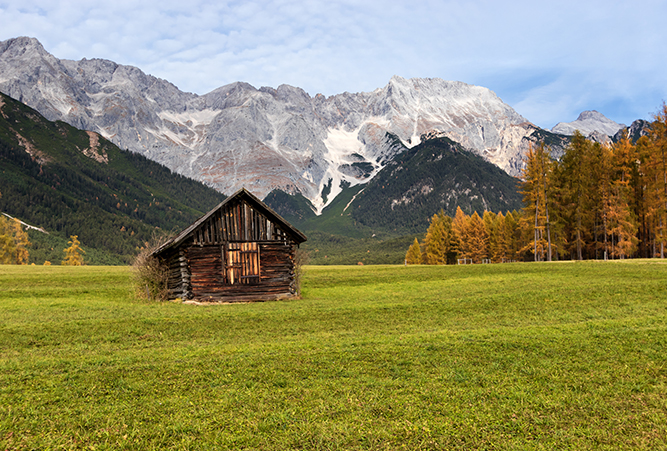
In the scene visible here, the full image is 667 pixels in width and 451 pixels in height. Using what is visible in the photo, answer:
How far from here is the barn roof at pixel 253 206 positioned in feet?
100

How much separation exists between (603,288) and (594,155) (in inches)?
1625

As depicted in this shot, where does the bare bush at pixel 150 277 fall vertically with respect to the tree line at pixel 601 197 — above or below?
below

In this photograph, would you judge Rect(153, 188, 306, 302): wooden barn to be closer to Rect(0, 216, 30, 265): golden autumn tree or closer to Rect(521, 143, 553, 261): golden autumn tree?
Rect(521, 143, 553, 261): golden autumn tree

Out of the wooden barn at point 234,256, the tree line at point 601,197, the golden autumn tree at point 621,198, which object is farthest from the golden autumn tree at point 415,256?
the wooden barn at point 234,256

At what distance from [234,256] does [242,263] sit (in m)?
0.83

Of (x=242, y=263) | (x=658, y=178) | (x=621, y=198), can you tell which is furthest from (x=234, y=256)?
(x=658, y=178)

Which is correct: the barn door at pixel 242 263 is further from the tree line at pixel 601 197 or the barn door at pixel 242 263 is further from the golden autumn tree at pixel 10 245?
the golden autumn tree at pixel 10 245

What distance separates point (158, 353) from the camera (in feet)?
48.4

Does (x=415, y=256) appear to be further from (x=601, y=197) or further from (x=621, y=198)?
(x=621, y=198)

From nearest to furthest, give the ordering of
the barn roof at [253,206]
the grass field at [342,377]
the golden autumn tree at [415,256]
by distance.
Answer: the grass field at [342,377] < the barn roof at [253,206] < the golden autumn tree at [415,256]

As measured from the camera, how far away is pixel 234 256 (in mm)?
32156

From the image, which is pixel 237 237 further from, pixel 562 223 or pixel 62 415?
pixel 562 223

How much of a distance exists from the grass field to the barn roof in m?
7.67

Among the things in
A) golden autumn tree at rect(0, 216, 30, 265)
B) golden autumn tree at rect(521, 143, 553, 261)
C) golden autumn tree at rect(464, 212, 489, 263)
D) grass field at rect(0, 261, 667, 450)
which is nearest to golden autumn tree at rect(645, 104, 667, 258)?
golden autumn tree at rect(521, 143, 553, 261)
